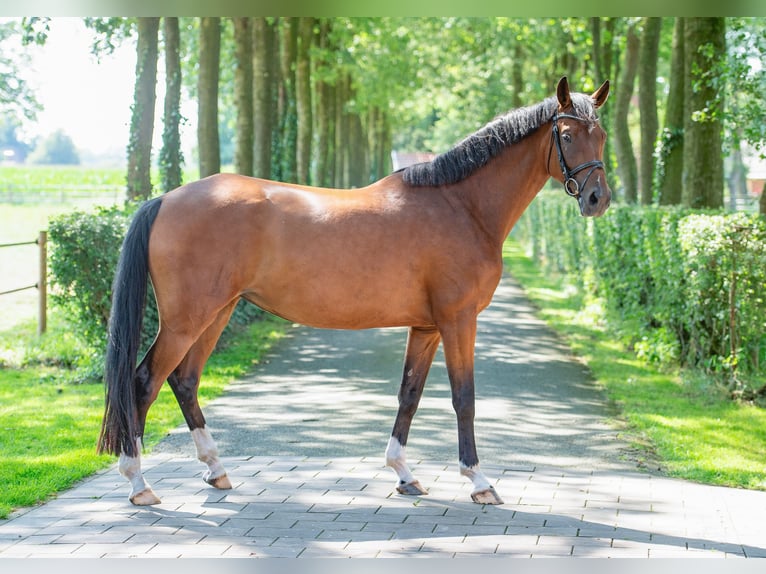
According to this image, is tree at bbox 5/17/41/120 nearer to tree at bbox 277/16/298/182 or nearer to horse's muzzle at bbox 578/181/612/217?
tree at bbox 277/16/298/182

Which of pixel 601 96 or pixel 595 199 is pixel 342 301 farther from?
pixel 601 96

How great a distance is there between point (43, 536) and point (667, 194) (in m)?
12.5

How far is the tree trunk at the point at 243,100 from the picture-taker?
680 inches

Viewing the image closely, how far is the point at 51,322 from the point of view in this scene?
583 inches

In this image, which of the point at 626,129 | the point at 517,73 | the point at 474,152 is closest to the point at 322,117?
the point at 517,73

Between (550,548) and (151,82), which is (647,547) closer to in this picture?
(550,548)

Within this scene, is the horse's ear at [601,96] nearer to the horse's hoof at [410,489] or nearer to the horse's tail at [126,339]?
the horse's hoof at [410,489]

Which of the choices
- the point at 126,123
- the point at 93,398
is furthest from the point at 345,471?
the point at 126,123

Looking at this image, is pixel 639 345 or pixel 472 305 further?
pixel 639 345

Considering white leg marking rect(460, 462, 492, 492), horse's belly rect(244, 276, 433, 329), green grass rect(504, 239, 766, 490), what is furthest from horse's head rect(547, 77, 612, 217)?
green grass rect(504, 239, 766, 490)

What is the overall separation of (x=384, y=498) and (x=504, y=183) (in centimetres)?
235

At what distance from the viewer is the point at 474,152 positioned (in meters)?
6.89

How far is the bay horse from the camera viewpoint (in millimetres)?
6410

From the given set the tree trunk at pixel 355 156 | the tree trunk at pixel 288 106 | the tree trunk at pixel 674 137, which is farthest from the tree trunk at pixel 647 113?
the tree trunk at pixel 355 156
